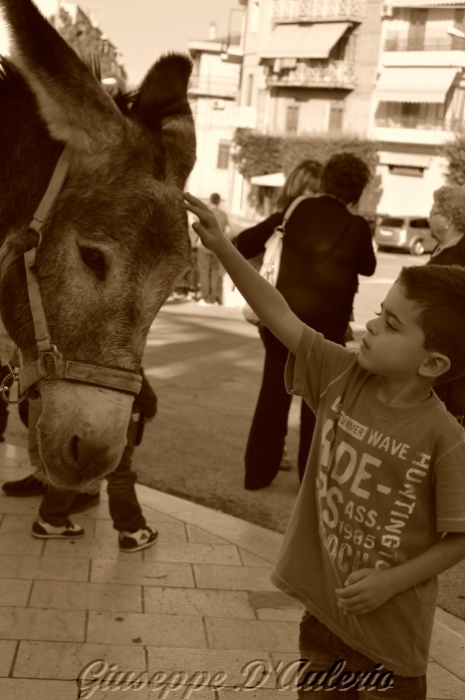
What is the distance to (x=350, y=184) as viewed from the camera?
22.2 ft

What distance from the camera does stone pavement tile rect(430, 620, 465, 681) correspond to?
4.45 meters

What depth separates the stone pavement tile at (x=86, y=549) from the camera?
216 inches

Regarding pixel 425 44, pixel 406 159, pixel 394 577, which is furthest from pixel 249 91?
pixel 394 577

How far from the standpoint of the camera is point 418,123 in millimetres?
52500

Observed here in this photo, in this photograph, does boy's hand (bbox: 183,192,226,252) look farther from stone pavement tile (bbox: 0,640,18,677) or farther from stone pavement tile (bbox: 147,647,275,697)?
stone pavement tile (bbox: 0,640,18,677)

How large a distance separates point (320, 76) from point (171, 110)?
5662 centimetres

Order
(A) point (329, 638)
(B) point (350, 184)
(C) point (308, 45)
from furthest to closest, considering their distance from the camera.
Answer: (C) point (308, 45) → (B) point (350, 184) → (A) point (329, 638)

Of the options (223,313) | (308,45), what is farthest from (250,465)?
(308,45)

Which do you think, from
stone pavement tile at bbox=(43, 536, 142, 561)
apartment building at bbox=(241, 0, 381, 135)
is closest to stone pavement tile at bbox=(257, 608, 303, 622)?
stone pavement tile at bbox=(43, 536, 142, 561)

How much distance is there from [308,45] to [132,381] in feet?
189

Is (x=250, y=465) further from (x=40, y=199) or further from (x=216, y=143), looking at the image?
(x=216, y=143)

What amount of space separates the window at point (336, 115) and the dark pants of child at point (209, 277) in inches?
1607

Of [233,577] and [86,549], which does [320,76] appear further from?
[233,577]

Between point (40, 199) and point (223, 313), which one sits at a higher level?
point (40, 199)
